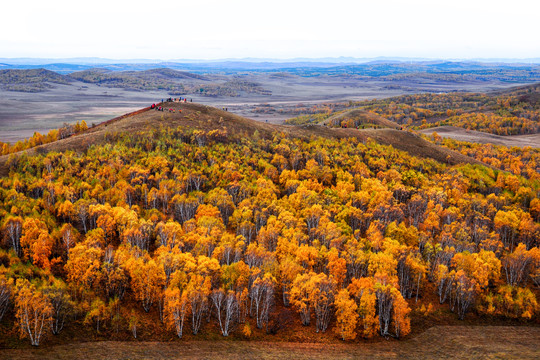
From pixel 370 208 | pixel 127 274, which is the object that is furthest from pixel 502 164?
pixel 127 274

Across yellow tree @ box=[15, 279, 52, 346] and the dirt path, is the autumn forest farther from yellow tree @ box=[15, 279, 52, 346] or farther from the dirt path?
the dirt path

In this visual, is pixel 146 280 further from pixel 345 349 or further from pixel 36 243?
pixel 345 349

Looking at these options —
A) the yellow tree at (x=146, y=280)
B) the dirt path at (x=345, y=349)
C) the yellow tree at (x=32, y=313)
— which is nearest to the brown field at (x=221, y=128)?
the yellow tree at (x=146, y=280)

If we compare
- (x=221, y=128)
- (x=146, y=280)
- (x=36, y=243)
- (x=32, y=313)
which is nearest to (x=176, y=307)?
(x=146, y=280)

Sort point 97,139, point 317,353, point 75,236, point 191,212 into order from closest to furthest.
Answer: point 317,353, point 75,236, point 191,212, point 97,139

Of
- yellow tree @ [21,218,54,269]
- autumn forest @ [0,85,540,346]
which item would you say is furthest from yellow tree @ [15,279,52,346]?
yellow tree @ [21,218,54,269]

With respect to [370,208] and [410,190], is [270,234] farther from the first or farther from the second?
[410,190]

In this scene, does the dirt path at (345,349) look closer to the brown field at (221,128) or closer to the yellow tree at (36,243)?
the yellow tree at (36,243)
